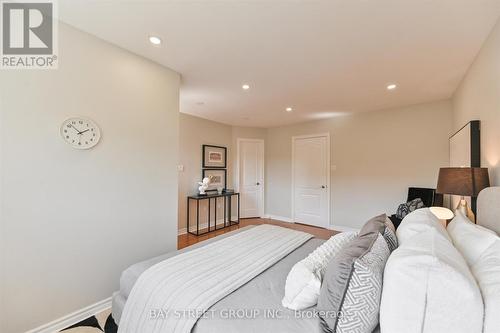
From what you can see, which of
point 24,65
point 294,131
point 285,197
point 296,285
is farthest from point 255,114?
point 296,285

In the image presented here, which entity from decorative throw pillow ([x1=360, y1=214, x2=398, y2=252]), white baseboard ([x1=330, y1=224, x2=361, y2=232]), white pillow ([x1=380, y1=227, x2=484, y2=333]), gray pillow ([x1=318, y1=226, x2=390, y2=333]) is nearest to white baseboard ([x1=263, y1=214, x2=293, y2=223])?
white baseboard ([x1=330, y1=224, x2=361, y2=232])

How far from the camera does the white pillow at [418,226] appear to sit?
44.6 inches

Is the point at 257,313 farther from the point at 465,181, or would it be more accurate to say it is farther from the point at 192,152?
the point at 192,152

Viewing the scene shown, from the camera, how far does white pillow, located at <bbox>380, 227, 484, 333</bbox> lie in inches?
27.9

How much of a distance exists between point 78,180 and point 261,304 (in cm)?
177

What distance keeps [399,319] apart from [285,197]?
4.53m

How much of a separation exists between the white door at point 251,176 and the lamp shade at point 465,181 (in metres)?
3.92

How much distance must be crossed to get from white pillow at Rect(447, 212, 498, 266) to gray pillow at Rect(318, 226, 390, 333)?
16.0 inches

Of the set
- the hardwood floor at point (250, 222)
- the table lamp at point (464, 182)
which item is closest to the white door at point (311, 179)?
the hardwood floor at point (250, 222)

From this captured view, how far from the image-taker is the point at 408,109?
3648 mm

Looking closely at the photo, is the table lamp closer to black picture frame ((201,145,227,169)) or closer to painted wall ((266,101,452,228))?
painted wall ((266,101,452,228))

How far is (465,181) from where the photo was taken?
1726 millimetres

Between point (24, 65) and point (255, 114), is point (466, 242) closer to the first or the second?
point (24, 65)

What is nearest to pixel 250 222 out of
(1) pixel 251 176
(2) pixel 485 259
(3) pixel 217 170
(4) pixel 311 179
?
(1) pixel 251 176
